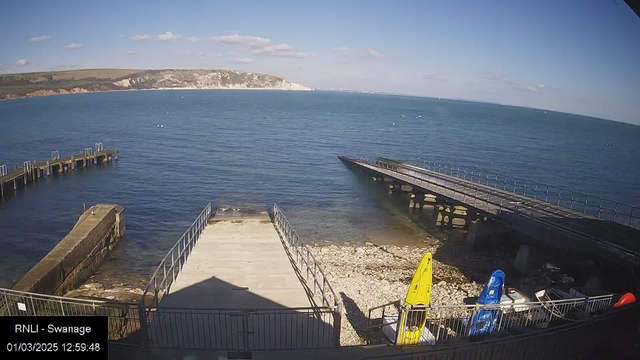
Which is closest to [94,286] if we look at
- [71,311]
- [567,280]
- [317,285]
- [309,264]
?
[71,311]

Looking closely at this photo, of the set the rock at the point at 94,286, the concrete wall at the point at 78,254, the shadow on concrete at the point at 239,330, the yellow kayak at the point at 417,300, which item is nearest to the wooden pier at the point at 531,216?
the yellow kayak at the point at 417,300

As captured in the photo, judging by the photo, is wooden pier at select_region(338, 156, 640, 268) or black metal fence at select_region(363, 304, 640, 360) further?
wooden pier at select_region(338, 156, 640, 268)

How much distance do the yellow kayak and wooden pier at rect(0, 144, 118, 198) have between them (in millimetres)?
37255

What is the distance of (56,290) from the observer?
58.1 feet

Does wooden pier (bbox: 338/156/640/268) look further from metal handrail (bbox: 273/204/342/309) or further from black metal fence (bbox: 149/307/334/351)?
black metal fence (bbox: 149/307/334/351)

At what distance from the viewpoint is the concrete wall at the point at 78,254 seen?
1686cm

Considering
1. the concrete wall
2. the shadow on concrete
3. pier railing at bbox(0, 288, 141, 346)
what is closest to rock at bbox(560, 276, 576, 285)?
the shadow on concrete

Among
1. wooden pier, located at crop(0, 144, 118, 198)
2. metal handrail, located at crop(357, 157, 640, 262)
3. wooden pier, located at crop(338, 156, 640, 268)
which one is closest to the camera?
wooden pier, located at crop(338, 156, 640, 268)

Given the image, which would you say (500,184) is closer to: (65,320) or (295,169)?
(295,169)

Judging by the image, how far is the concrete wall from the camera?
1686cm

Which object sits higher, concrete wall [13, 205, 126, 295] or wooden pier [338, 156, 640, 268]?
wooden pier [338, 156, 640, 268]

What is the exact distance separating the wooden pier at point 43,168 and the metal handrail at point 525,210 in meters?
35.3

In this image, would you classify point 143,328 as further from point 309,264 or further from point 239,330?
point 309,264

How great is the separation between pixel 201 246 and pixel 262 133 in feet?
221
